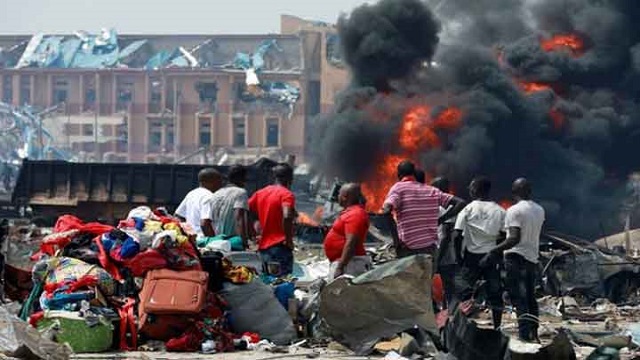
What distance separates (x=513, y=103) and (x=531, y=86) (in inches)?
64.8

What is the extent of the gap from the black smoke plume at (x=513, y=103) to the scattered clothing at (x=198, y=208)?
1001 inches

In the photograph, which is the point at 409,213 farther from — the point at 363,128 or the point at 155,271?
the point at 363,128

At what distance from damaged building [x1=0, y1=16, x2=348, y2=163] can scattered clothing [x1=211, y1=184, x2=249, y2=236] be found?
64596 millimetres

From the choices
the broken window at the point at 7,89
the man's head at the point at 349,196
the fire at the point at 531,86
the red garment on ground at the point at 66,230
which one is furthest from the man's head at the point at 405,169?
the broken window at the point at 7,89

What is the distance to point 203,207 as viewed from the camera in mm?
13328

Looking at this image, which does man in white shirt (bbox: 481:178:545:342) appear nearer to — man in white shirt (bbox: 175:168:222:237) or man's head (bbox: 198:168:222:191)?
man in white shirt (bbox: 175:168:222:237)

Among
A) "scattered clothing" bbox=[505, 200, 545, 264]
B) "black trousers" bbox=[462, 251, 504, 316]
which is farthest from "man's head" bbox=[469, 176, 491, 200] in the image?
"scattered clothing" bbox=[505, 200, 545, 264]

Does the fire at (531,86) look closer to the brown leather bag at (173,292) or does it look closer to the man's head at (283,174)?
the man's head at (283,174)

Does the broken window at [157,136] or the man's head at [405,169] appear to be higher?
the man's head at [405,169]

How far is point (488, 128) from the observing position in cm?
4059

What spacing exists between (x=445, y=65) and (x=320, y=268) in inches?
929

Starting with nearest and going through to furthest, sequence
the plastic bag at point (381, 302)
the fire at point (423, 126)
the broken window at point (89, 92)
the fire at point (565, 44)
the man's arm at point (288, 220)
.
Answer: the plastic bag at point (381, 302) < the man's arm at point (288, 220) < the fire at point (423, 126) < the fire at point (565, 44) < the broken window at point (89, 92)

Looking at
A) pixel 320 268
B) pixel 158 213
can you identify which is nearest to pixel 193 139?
pixel 320 268

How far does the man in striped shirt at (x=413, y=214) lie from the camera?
12.8 meters
